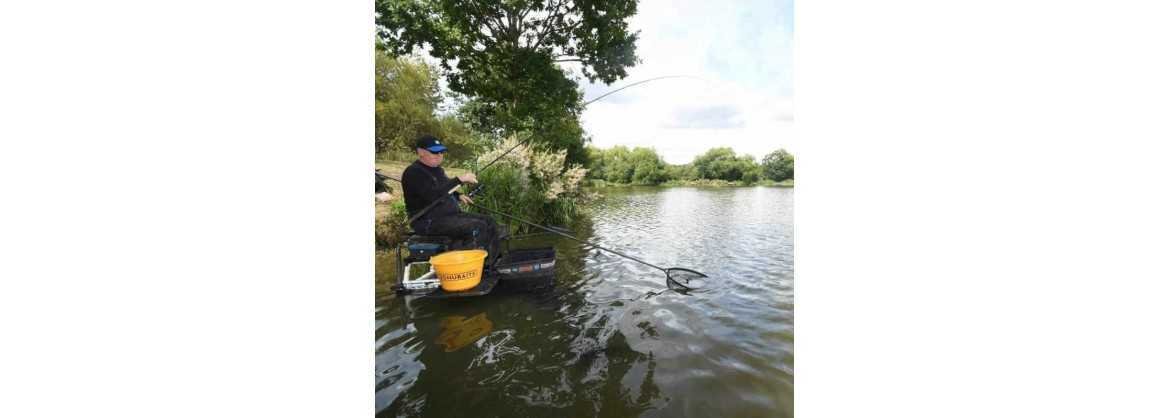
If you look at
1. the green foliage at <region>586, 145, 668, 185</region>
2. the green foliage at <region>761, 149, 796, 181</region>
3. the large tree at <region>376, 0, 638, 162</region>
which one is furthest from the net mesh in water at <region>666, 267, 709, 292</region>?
the green foliage at <region>586, 145, 668, 185</region>

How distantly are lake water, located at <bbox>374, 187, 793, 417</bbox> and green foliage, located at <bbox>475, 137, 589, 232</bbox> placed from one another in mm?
1588

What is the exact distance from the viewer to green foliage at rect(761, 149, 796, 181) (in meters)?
5.12

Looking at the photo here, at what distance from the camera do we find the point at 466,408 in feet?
3.98

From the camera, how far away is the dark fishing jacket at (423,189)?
210cm

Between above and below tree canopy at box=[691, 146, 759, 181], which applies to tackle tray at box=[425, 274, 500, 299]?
below

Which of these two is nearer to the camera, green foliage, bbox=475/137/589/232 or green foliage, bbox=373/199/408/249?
green foliage, bbox=373/199/408/249

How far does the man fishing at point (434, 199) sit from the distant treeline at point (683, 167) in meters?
3.02

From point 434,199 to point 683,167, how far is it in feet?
26.8

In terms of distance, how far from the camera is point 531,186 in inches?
198

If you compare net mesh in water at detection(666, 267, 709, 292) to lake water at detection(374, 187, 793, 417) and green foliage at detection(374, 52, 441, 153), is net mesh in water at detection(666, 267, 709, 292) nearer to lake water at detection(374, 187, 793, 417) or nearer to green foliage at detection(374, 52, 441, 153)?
lake water at detection(374, 187, 793, 417)

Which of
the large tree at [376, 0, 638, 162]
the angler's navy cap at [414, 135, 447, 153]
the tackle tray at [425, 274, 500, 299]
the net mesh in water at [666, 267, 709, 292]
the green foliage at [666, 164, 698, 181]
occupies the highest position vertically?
the large tree at [376, 0, 638, 162]

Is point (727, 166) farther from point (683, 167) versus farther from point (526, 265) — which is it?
point (526, 265)

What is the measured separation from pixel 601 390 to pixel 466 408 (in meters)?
0.50

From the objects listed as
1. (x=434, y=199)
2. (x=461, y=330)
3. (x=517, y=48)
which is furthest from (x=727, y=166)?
(x=461, y=330)
